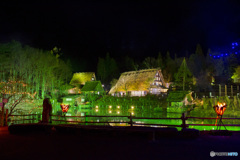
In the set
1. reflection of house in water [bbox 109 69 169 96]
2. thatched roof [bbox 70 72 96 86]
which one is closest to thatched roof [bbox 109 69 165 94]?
reflection of house in water [bbox 109 69 169 96]

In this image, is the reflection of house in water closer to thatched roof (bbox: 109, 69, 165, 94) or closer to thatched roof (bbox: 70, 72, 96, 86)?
thatched roof (bbox: 109, 69, 165, 94)

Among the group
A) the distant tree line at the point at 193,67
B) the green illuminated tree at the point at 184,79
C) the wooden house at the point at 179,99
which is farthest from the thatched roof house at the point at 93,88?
the wooden house at the point at 179,99

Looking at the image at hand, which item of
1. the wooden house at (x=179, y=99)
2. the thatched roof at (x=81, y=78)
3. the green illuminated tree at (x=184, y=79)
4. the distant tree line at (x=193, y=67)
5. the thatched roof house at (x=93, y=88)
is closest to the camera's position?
the wooden house at (x=179, y=99)

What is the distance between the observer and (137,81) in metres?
40.3

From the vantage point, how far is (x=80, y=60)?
64188 mm

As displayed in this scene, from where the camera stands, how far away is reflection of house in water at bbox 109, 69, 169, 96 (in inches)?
1507

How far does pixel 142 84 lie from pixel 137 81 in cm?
192

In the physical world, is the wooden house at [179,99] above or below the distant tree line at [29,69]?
below

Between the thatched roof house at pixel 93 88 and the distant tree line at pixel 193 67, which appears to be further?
the thatched roof house at pixel 93 88

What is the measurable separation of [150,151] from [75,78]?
47.8m

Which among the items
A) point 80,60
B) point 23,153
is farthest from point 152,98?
point 80,60

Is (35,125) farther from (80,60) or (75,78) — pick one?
(80,60)

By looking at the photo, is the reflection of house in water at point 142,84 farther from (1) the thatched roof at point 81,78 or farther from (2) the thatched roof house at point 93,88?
(1) the thatched roof at point 81,78

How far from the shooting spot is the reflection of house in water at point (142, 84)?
38.3m
